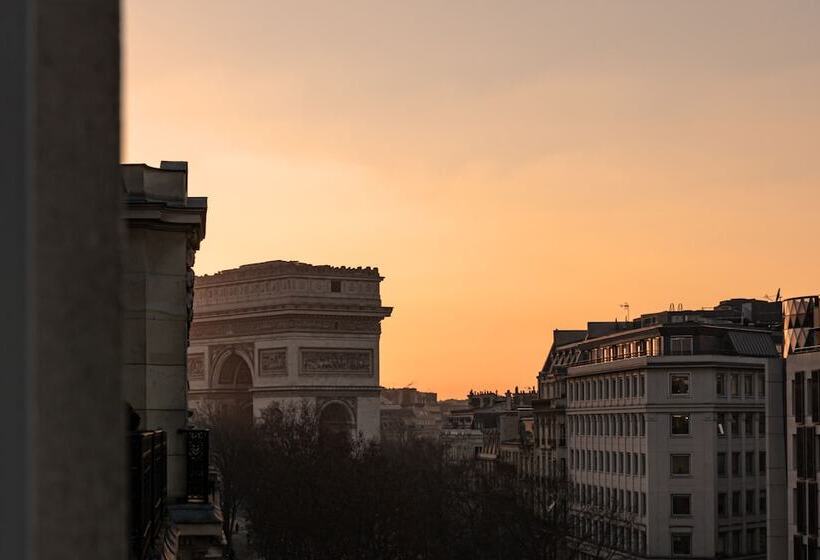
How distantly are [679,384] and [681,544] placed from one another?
9.46 m

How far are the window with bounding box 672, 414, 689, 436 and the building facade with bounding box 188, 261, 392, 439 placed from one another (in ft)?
110

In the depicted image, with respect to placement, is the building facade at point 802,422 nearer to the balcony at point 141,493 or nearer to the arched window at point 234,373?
the balcony at point 141,493

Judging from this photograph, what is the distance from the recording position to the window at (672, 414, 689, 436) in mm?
82125

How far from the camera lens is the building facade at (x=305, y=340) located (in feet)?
374

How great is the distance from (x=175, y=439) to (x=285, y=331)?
98.4 meters

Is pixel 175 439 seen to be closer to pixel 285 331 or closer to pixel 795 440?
pixel 795 440

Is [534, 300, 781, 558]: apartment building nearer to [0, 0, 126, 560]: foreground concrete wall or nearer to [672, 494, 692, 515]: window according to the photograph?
[672, 494, 692, 515]: window

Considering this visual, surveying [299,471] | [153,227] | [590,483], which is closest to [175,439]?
[153,227]

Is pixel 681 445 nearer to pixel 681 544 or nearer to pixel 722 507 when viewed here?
pixel 722 507

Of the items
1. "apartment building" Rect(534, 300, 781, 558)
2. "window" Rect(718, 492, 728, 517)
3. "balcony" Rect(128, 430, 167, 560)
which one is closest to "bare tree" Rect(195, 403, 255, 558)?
"apartment building" Rect(534, 300, 781, 558)

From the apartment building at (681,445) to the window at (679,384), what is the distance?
0.18 ft

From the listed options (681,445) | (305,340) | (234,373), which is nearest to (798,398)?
(681,445)

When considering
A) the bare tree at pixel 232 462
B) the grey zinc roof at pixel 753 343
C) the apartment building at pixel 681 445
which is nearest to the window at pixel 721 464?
the apartment building at pixel 681 445

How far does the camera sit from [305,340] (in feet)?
377
